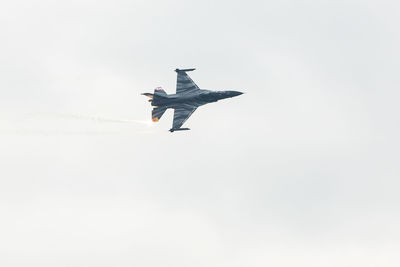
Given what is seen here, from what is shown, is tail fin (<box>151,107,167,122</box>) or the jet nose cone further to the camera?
the jet nose cone

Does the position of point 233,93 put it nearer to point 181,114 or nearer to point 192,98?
point 192,98

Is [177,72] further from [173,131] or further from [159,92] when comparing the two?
[173,131]

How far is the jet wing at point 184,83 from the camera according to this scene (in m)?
154

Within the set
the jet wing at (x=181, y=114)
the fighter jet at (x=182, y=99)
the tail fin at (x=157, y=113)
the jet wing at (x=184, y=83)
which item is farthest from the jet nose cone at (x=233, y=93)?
the tail fin at (x=157, y=113)

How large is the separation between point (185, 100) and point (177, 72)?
7618 millimetres

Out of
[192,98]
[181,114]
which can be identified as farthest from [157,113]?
[192,98]

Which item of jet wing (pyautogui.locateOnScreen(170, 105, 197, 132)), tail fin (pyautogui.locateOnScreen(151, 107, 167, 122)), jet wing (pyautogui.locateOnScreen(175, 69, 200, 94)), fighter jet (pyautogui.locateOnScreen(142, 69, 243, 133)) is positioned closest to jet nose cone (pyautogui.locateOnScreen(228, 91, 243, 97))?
fighter jet (pyautogui.locateOnScreen(142, 69, 243, 133))

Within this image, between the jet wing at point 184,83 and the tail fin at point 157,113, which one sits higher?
the jet wing at point 184,83

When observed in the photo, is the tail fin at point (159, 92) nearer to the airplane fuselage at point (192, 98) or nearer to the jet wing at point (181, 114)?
the airplane fuselage at point (192, 98)

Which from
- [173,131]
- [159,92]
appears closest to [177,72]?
[159,92]

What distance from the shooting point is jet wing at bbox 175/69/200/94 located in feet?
504

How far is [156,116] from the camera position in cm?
14900

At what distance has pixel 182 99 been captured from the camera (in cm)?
15062

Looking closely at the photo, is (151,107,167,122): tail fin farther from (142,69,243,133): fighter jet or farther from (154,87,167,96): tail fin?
(154,87,167,96): tail fin
